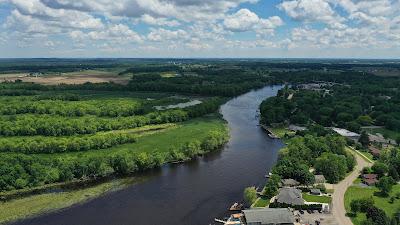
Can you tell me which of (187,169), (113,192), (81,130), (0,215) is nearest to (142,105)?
(81,130)

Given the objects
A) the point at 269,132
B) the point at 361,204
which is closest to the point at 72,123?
the point at 269,132

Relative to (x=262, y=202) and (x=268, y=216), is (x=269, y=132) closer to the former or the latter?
(x=262, y=202)

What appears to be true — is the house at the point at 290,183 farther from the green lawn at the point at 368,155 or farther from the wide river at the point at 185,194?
the green lawn at the point at 368,155

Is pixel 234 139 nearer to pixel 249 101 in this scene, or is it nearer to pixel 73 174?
pixel 73 174

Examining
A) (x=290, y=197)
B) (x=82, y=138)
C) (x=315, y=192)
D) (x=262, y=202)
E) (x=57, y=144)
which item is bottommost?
(x=262, y=202)

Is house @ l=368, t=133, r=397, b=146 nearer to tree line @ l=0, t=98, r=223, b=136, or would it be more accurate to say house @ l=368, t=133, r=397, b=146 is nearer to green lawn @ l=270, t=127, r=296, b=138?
green lawn @ l=270, t=127, r=296, b=138

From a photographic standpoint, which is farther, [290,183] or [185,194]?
[185,194]

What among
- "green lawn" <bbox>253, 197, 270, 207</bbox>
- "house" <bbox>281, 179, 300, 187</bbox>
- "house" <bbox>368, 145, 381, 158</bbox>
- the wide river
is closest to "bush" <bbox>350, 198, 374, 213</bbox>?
"house" <bbox>281, 179, 300, 187</bbox>
